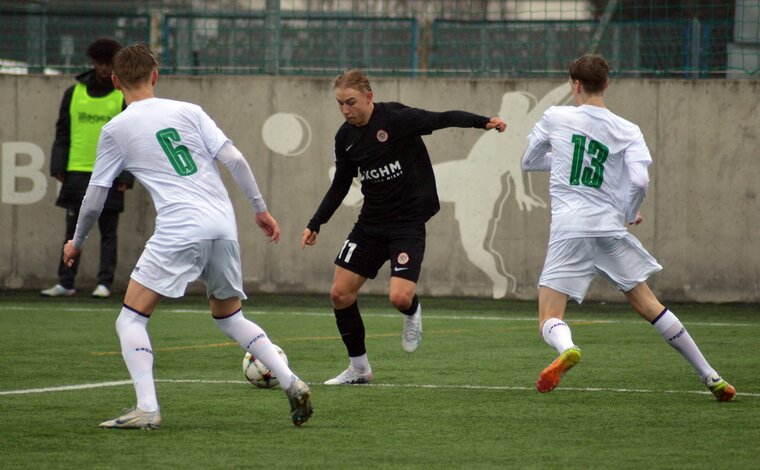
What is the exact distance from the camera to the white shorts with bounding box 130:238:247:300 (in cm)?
660

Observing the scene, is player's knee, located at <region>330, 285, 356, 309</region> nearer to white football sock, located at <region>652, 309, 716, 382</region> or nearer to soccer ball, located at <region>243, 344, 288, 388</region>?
soccer ball, located at <region>243, 344, 288, 388</region>

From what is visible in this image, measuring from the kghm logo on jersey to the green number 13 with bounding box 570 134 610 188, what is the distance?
131 centimetres

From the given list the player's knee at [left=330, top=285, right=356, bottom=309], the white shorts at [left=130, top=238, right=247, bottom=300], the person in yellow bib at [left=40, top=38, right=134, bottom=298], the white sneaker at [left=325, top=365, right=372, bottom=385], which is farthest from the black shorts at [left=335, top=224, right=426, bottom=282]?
the person in yellow bib at [left=40, top=38, right=134, bottom=298]

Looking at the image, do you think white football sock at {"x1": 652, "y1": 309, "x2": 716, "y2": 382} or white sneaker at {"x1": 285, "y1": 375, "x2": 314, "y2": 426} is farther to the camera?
white football sock at {"x1": 652, "y1": 309, "x2": 716, "y2": 382}

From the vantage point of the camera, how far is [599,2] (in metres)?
15.3

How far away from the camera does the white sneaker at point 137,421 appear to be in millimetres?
6508

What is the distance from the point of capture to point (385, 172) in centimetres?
852

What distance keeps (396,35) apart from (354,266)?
A: 22.3 ft

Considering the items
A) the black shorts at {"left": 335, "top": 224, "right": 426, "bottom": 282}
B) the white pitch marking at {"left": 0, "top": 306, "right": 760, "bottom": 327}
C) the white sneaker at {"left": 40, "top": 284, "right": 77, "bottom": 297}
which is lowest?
the white sneaker at {"left": 40, "top": 284, "right": 77, "bottom": 297}

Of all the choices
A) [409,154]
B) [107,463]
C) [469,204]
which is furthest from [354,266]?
[469,204]

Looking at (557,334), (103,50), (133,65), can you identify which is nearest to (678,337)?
(557,334)

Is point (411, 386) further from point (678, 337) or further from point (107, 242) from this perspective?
point (107, 242)

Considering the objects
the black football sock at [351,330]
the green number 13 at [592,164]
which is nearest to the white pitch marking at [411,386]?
the black football sock at [351,330]

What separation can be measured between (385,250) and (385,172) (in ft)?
1.56
